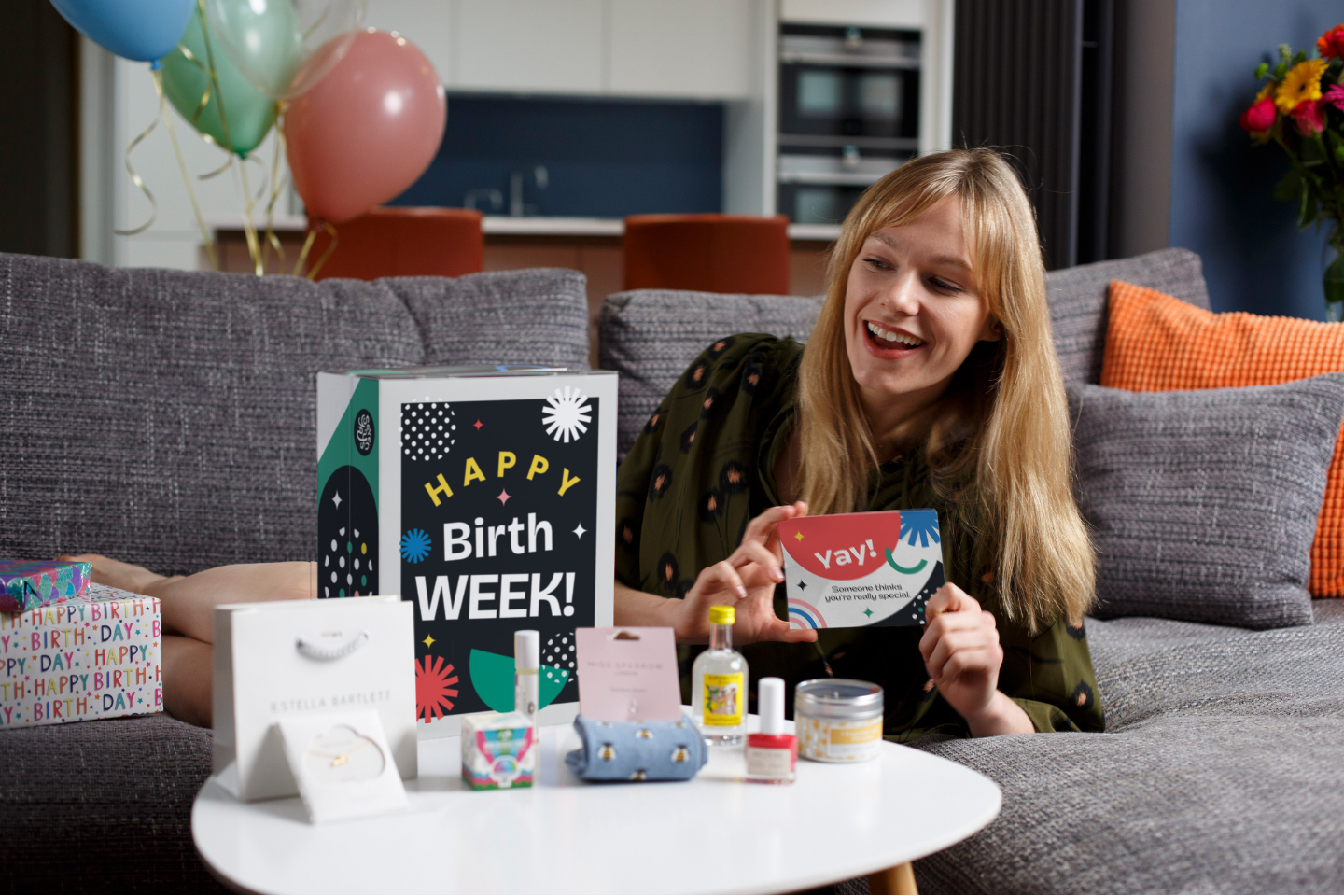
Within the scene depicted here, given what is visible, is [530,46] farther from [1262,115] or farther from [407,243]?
[1262,115]

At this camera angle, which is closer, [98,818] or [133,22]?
[98,818]

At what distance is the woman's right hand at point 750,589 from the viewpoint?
1.03 metres

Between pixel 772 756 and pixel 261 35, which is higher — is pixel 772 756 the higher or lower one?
the lower one

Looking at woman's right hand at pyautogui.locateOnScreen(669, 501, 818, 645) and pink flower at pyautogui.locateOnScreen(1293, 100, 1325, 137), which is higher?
pink flower at pyautogui.locateOnScreen(1293, 100, 1325, 137)

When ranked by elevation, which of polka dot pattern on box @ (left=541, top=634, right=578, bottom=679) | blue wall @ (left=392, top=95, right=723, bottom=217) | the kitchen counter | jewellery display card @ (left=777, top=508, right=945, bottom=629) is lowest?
polka dot pattern on box @ (left=541, top=634, right=578, bottom=679)

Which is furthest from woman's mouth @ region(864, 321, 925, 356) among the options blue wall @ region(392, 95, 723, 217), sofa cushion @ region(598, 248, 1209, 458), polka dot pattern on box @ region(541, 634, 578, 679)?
blue wall @ region(392, 95, 723, 217)

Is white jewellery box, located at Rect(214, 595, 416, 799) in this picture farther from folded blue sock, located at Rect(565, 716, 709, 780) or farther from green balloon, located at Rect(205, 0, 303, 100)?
green balloon, located at Rect(205, 0, 303, 100)

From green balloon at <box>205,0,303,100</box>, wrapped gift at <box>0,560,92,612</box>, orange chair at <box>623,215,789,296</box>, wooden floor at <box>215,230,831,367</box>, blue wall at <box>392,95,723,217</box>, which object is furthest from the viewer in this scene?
blue wall at <box>392,95,723,217</box>

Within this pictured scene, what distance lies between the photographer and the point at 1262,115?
2.40 metres

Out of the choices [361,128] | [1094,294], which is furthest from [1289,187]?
[361,128]

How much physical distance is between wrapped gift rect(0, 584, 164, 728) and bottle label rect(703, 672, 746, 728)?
669mm

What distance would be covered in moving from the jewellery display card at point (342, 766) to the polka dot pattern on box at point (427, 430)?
21 cm

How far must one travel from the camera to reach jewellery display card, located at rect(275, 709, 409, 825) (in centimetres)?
75

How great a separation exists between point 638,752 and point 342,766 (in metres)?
0.21
